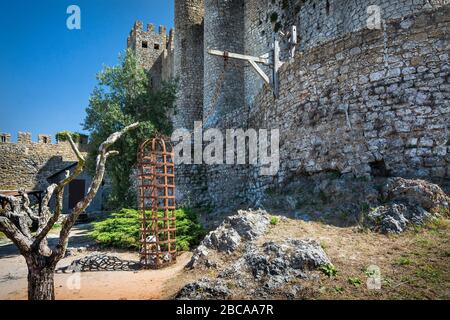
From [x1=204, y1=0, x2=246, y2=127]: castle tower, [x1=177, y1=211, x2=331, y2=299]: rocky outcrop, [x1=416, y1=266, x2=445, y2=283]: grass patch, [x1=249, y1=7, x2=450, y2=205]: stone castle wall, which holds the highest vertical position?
[x1=204, y1=0, x2=246, y2=127]: castle tower

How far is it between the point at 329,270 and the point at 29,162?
3001cm

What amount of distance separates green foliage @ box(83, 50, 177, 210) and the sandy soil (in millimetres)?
7564

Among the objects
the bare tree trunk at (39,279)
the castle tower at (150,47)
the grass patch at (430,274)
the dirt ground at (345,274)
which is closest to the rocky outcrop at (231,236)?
the dirt ground at (345,274)

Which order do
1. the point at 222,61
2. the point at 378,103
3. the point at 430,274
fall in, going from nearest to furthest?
the point at 430,274, the point at 378,103, the point at 222,61

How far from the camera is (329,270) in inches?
195

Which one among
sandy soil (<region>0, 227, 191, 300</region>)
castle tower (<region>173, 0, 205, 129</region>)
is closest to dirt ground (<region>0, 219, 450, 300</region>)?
sandy soil (<region>0, 227, 191, 300</region>)

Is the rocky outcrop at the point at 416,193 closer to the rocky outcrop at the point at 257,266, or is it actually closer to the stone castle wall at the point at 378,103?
the stone castle wall at the point at 378,103

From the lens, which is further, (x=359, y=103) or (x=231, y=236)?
(x=359, y=103)

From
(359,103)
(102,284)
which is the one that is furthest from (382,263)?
(102,284)

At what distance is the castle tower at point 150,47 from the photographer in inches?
1200

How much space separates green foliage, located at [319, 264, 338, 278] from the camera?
4871mm

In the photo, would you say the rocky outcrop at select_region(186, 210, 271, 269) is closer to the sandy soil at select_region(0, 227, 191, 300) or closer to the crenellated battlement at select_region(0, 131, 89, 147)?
the sandy soil at select_region(0, 227, 191, 300)

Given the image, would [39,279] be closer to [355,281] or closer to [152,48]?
[355,281]

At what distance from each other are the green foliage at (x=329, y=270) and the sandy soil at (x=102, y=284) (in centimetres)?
265
